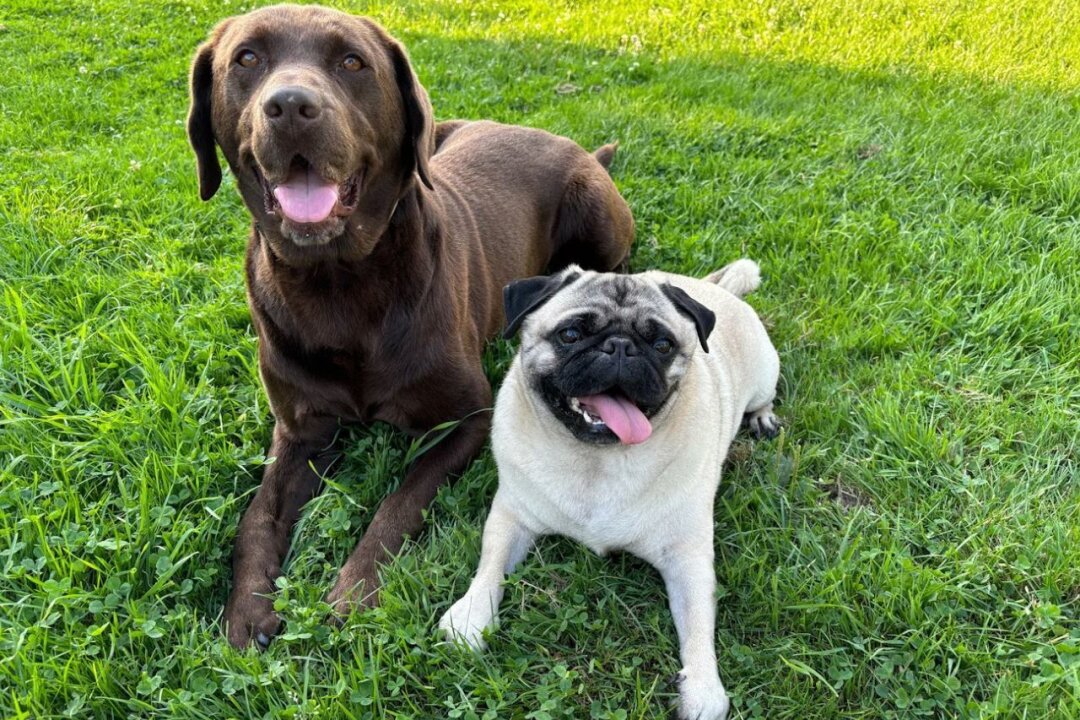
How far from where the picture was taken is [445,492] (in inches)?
114

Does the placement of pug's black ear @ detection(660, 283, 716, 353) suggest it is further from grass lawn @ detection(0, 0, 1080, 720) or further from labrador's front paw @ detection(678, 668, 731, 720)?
labrador's front paw @ detection(678, 668, 731, 720)

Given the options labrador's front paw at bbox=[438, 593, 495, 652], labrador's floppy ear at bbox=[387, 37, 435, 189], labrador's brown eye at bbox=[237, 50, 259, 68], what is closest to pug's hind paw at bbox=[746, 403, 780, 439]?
labrador's front paw at bbox=[438, 593, 495, 652]

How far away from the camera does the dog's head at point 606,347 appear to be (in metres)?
2.45

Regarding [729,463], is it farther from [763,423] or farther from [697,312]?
[697,312]

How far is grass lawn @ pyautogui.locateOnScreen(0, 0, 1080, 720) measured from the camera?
2.29 meters

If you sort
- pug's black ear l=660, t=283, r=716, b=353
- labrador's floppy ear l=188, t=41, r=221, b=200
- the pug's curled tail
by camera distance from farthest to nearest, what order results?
the pug's curled tail → labrador's floppy ear l=188, t=41, r=221, b=200 → pug's black ear l=660, t=283, r=716, b=353

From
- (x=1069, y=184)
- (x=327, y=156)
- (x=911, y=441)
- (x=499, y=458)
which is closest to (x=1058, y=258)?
(x=1069, y=184)

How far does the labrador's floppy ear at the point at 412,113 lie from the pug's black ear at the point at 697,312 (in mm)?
1014

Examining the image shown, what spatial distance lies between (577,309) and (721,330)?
89 centimetres

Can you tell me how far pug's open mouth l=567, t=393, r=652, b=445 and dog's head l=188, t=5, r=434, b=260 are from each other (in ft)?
3.10

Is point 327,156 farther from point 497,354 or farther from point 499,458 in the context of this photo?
point 497,354

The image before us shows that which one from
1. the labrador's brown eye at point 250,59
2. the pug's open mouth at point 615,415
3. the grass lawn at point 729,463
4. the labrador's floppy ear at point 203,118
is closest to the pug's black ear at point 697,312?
the pug's open mouth at point 615,415

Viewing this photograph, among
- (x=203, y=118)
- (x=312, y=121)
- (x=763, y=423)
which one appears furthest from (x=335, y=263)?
(x=763, y=423)

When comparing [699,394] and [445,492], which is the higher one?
[699,394]
